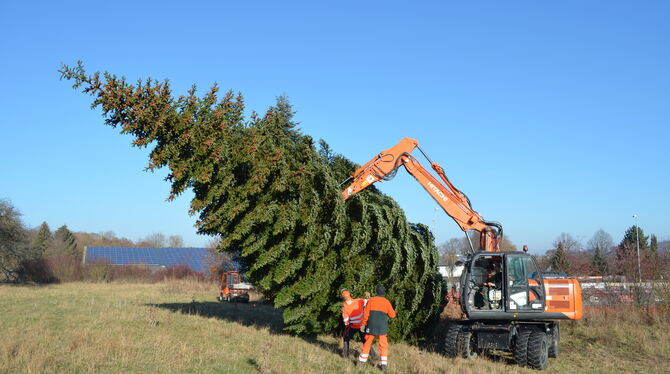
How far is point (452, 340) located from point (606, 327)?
24.6ft

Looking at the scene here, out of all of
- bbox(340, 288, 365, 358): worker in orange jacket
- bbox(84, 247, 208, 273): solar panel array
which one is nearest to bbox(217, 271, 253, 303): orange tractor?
bbox(340, 288, 365, 358): worker in orange jacket

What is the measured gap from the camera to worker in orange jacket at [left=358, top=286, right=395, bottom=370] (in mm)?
A: 12547

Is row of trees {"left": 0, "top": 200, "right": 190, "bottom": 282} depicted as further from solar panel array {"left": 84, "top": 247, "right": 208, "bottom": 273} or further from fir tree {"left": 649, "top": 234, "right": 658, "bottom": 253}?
fir tree {"left": 649, "top": 234, "right": 658, "bottom": 253}

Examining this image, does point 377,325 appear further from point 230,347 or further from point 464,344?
point 230,347

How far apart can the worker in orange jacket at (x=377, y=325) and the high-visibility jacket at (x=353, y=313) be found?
46 centimetres

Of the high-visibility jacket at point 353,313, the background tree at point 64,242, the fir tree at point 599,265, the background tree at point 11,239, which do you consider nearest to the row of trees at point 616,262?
the fir tree at point 599,265

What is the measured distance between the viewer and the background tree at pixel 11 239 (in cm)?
4284

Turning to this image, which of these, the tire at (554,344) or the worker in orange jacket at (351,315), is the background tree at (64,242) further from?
the tire at (554,344)

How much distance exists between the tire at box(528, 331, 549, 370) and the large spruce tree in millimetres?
3200

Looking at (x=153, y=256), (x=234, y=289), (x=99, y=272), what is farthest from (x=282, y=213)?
(x=153, y=256)

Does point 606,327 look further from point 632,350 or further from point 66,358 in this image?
point 66,358

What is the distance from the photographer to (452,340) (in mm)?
14219

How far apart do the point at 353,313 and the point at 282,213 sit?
127 inches

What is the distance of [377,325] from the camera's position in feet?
42.0
